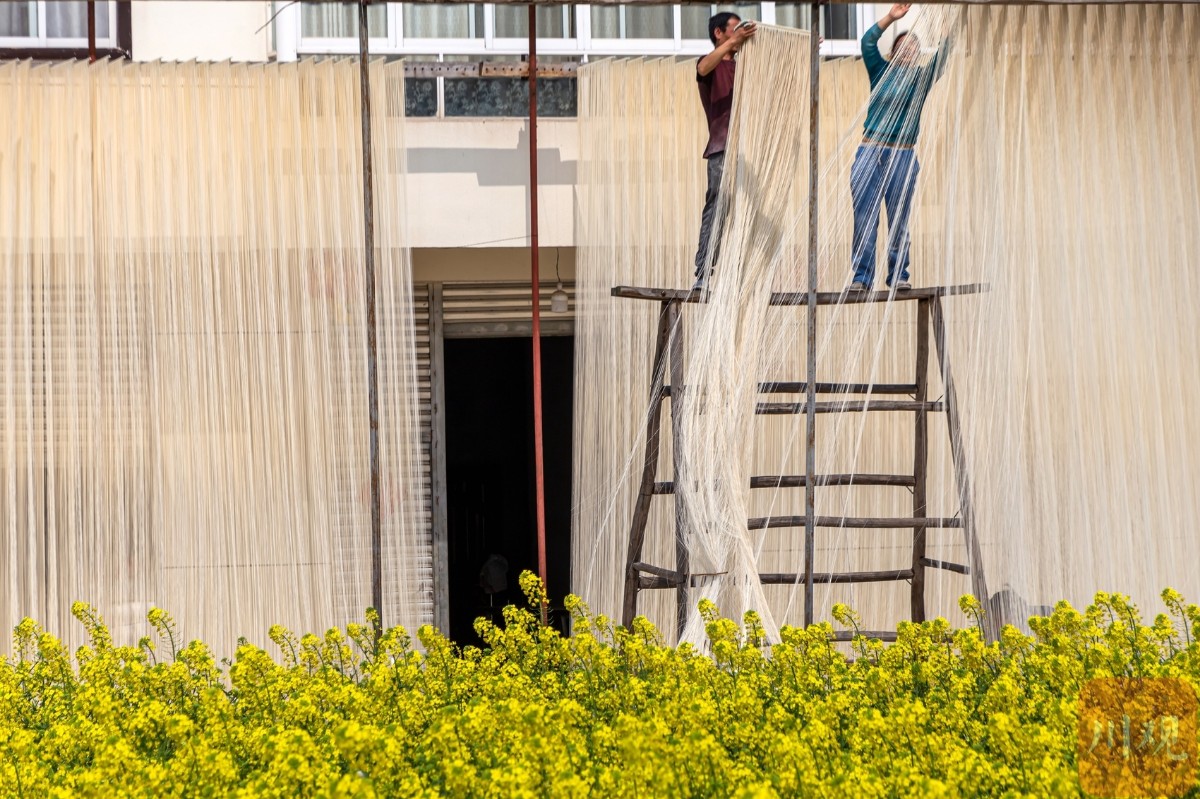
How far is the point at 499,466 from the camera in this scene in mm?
8805

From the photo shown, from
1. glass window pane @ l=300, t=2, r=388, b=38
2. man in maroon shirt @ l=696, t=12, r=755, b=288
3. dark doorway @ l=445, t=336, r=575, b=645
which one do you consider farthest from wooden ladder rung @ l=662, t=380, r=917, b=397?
dark doorway @ l=445, t=336, r=575, b=645

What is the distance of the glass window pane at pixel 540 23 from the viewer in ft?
19.0

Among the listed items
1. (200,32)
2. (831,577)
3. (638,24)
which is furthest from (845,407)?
(200,32)

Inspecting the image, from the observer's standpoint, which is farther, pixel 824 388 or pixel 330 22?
pixel 330 22

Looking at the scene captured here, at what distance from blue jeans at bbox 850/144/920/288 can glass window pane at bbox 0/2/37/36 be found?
370 centimetres

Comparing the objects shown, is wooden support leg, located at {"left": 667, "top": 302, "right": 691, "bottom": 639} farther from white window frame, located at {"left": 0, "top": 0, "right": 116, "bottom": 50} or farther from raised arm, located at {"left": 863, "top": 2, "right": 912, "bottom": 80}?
white window frame, located at {"left": 0, "top": 0, "right": 116, "bottom": 50}

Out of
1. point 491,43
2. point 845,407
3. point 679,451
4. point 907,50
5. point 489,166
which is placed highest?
point 491,43

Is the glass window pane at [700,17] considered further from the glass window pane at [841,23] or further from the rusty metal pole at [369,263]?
the rusty metal pole at [369,263]

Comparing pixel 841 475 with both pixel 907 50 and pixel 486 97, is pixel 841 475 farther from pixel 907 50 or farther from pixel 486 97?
pixel 486 97

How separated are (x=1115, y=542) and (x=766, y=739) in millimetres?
2145

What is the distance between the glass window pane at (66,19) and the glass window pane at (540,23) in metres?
1.71

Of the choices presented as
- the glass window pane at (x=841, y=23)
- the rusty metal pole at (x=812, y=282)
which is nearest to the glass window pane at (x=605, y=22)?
the glass window pane at (x=841, y=23)

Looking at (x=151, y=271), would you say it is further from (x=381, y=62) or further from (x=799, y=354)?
(x=799, y=354)

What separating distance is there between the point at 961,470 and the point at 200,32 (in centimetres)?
374
